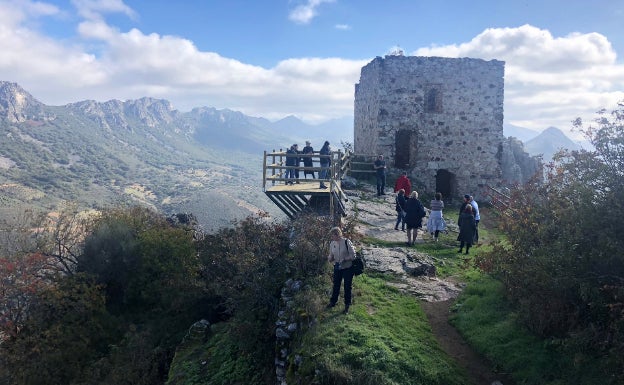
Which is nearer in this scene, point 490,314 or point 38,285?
point 490,314

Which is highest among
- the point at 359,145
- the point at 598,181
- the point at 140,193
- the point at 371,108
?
the point at 371,108

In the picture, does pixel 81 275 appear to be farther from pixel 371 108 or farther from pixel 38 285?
pixel 371 108

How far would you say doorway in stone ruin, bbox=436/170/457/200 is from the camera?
955 inches

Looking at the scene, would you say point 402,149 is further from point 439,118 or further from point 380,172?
point 380,172

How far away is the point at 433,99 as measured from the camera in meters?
23.1

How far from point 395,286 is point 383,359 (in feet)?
11.6

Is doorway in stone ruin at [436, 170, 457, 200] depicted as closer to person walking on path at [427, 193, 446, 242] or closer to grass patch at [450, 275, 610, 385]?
person walking on path at [427, 193, 446, 242]

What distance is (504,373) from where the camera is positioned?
7.35 meters

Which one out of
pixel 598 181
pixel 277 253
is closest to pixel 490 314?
pixel 598 181

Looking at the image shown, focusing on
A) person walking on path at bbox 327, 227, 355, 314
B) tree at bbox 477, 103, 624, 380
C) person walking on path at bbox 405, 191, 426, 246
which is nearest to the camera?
tree at bbox 477, 103, 624, 380

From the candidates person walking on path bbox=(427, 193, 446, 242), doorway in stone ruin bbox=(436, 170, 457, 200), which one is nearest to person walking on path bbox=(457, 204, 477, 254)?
person walking on path bbox=(427, 193, 446, 242)

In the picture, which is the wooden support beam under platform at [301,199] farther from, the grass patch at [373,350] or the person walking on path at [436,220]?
the grass patch at [373,350]

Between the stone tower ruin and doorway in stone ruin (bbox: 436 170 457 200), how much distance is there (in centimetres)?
24

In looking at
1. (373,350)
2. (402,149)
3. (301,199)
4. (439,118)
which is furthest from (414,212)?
(439,118)
